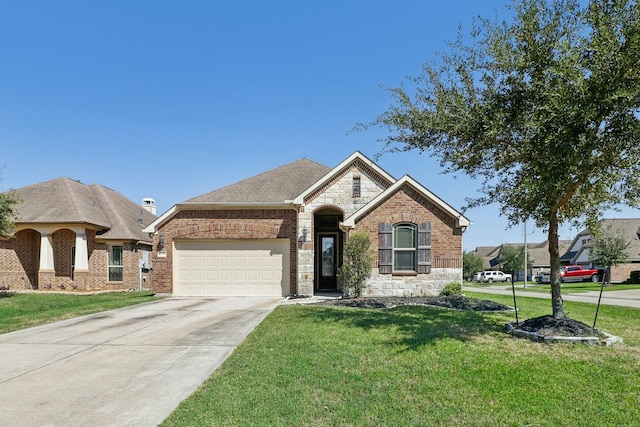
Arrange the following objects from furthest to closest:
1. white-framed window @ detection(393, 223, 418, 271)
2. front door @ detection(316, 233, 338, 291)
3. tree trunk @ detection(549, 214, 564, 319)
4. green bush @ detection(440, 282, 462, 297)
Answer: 1. front door @ detection(316, 233, 338, 291)
2. white-framed window @ detection(393, 223, 418, 271)
3. green bush @ detection(440, 282, 462, 297)
4. tree trunk @ detection(549, 214, 564, 319)

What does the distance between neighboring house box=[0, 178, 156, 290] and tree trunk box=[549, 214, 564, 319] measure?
730 inches

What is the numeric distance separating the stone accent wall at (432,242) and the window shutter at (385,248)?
15 cm

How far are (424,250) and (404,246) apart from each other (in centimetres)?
77

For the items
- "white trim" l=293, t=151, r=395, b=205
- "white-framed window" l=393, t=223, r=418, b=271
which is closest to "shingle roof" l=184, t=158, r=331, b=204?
"white trim" l=293, t=151, r=395, b=205

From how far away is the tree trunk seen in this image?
7.42 meters

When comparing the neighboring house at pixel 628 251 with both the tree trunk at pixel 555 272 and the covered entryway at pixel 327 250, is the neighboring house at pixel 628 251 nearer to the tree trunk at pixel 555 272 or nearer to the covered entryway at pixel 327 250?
the covered entryway at pixel 327 250

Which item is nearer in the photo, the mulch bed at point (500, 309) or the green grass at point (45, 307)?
the mulch bed at point (500, 309)

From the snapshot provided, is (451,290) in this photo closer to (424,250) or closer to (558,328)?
(424,250)

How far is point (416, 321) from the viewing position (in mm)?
8617

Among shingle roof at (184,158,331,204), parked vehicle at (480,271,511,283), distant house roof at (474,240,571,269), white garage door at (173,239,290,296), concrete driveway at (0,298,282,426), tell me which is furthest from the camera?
distant house roof at (474,240,571,269)

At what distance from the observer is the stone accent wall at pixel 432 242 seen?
47.5 ft

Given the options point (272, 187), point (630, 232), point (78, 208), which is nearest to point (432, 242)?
point (272, 187)

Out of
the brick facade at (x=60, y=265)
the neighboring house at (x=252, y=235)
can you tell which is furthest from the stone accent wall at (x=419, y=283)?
the brick facade at (x=60, y=265)

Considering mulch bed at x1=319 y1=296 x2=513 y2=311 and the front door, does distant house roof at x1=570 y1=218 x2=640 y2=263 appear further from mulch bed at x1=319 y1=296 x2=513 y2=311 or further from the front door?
mulch bed at x1=319 y1=296 x2=513 y2=311
